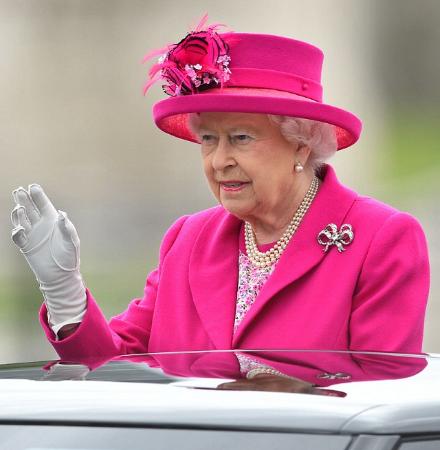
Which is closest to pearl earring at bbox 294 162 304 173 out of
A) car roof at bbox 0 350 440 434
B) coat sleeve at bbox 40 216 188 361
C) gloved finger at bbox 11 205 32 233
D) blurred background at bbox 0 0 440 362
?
coat sleeve at bbox 40 216 188 361

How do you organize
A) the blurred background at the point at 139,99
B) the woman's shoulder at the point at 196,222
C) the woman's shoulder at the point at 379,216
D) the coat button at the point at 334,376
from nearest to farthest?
the coat button at the point at 334,376
the woman's shoulder at the point at 379,216
the woman's shoulder at the point at 196,222
the blurred background at the point at 139,99

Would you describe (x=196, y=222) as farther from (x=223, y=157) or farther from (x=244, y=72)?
(x=244, y=72)

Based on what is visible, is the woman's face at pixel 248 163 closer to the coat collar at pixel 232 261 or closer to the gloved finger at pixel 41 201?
the coat collar at pixel 232 261

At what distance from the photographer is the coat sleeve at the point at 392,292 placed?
Answer: 3289 mm

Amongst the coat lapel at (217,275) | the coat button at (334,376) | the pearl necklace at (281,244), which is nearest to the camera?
the coat button at (334,376)

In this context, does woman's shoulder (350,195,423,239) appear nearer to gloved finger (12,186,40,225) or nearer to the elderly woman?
the elderly woman

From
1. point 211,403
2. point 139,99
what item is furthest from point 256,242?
point 139,99

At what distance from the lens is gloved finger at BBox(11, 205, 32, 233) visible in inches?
132

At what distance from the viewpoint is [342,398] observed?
1.94 m

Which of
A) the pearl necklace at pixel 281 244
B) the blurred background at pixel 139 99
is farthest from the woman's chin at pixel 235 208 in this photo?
the blurred background at pixel 139 99

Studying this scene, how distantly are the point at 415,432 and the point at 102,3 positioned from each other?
8842 millimetres

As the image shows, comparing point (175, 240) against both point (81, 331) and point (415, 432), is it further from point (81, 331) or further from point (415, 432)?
point (415, 432)

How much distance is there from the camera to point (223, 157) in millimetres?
3531

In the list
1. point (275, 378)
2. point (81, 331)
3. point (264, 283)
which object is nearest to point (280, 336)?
point (264, 283)
